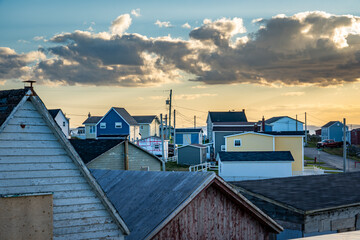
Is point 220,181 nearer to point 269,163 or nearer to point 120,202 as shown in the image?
point 120,202

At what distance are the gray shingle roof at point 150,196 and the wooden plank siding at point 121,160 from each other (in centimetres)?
1861

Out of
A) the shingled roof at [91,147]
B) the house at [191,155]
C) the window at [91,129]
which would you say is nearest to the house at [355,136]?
the house at [191,155]

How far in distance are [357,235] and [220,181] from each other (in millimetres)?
7947

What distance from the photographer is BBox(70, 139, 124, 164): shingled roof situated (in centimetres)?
3566

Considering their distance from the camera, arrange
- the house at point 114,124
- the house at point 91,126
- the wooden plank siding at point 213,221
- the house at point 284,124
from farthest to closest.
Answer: the house at point 284,124, the house at point 91,126, the house at point 114,124, the wooden plank siding at point 213,221

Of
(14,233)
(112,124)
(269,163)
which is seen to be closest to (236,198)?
(14,233)

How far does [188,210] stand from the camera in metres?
13.7

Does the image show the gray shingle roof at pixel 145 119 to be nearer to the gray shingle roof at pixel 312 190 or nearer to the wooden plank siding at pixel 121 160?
the wooden plank siding at pixel 121 160

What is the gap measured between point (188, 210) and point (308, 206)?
26.6 ft

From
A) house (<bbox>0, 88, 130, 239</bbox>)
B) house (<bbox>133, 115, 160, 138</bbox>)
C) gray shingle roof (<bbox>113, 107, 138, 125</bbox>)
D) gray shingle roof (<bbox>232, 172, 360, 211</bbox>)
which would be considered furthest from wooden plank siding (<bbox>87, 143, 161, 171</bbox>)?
house (<bbox>133, 115, 160, 138</bbox>)

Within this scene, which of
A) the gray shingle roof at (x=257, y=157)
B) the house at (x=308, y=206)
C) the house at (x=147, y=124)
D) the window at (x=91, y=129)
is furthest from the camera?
the house at (x=147, y=124)

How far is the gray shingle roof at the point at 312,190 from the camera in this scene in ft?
66.4

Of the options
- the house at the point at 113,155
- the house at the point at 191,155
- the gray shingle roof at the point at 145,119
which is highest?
the gray shingle roof at the point at 145,119

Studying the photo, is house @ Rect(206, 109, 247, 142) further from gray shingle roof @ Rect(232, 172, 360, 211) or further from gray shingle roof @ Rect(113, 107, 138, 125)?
gray shingle roof @ Rect(232, 172, 360, 211)
